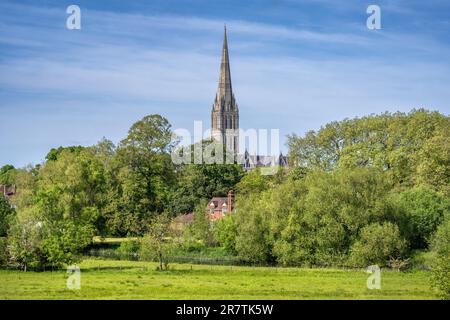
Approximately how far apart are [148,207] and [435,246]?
100.0ft

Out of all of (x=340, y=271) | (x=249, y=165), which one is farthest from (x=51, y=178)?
(x=249, y=165)

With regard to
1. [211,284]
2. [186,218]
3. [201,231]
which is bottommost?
[211,284]

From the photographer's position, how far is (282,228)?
181 feet

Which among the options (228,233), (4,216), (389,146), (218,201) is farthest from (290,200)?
(218,201)

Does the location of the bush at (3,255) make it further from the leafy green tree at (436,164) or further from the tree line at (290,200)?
the leafy green tree at (436,164)

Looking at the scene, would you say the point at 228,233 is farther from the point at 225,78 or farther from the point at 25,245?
the point at 225,78

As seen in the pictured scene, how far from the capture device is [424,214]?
176 feet

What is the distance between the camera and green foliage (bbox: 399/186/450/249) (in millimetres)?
53656

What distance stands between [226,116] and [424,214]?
134 meters

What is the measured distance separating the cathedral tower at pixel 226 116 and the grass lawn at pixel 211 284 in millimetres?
136012

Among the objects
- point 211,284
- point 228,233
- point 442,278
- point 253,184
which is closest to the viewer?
point 442,278

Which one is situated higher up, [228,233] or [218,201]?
[218,201]

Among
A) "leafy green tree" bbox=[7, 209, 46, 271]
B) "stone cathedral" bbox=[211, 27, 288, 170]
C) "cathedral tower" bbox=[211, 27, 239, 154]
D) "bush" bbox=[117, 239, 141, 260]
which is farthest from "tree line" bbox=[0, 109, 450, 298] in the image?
"cathedral tower" bbox=[211, 27, 239, 154]
